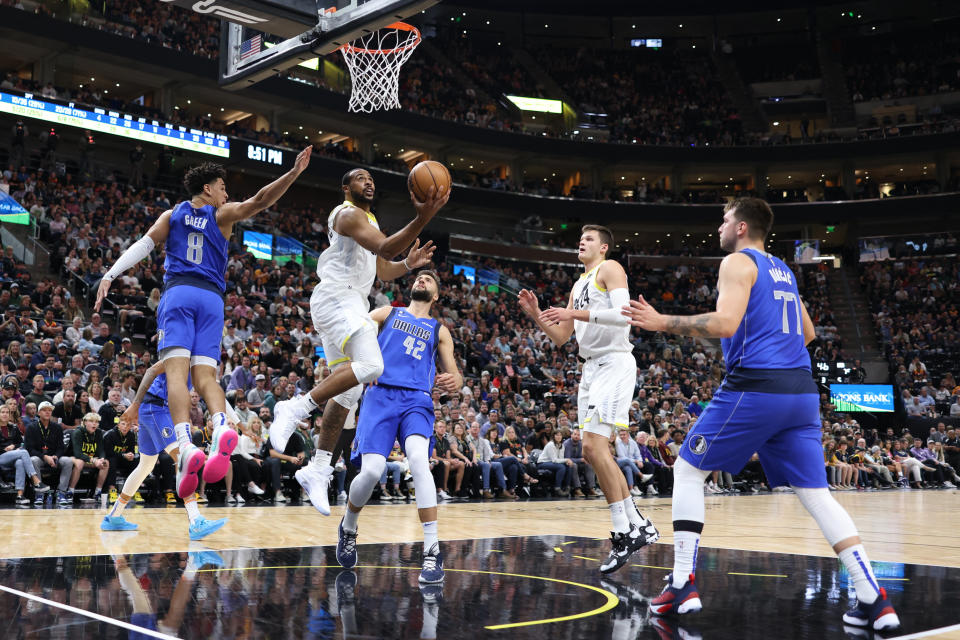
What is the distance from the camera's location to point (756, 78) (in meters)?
39.2

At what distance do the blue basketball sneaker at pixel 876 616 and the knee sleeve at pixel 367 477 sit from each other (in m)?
2.42

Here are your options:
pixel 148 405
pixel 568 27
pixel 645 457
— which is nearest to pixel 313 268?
pixel 645 457

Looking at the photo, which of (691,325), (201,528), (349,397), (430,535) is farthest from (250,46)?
(691,325)

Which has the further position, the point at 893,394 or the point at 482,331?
the point at 893,394

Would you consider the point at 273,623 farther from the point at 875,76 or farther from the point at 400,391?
the point at 875,76

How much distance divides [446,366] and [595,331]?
3.59ft

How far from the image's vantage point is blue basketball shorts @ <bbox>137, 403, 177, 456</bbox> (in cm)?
606

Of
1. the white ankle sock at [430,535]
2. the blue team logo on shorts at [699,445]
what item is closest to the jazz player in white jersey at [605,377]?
the white ankle sock at [430,535]

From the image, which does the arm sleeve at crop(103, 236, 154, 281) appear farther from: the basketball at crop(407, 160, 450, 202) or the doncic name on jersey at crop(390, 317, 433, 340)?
the basketball at crop(407, 160, 450, 202)

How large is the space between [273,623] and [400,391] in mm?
1808

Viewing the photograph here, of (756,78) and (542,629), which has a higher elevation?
(756,78)

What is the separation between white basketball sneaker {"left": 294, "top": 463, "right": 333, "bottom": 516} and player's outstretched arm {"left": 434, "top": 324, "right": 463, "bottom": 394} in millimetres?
932

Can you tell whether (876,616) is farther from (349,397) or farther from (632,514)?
(349,397)

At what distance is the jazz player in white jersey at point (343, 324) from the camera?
4863 mm
